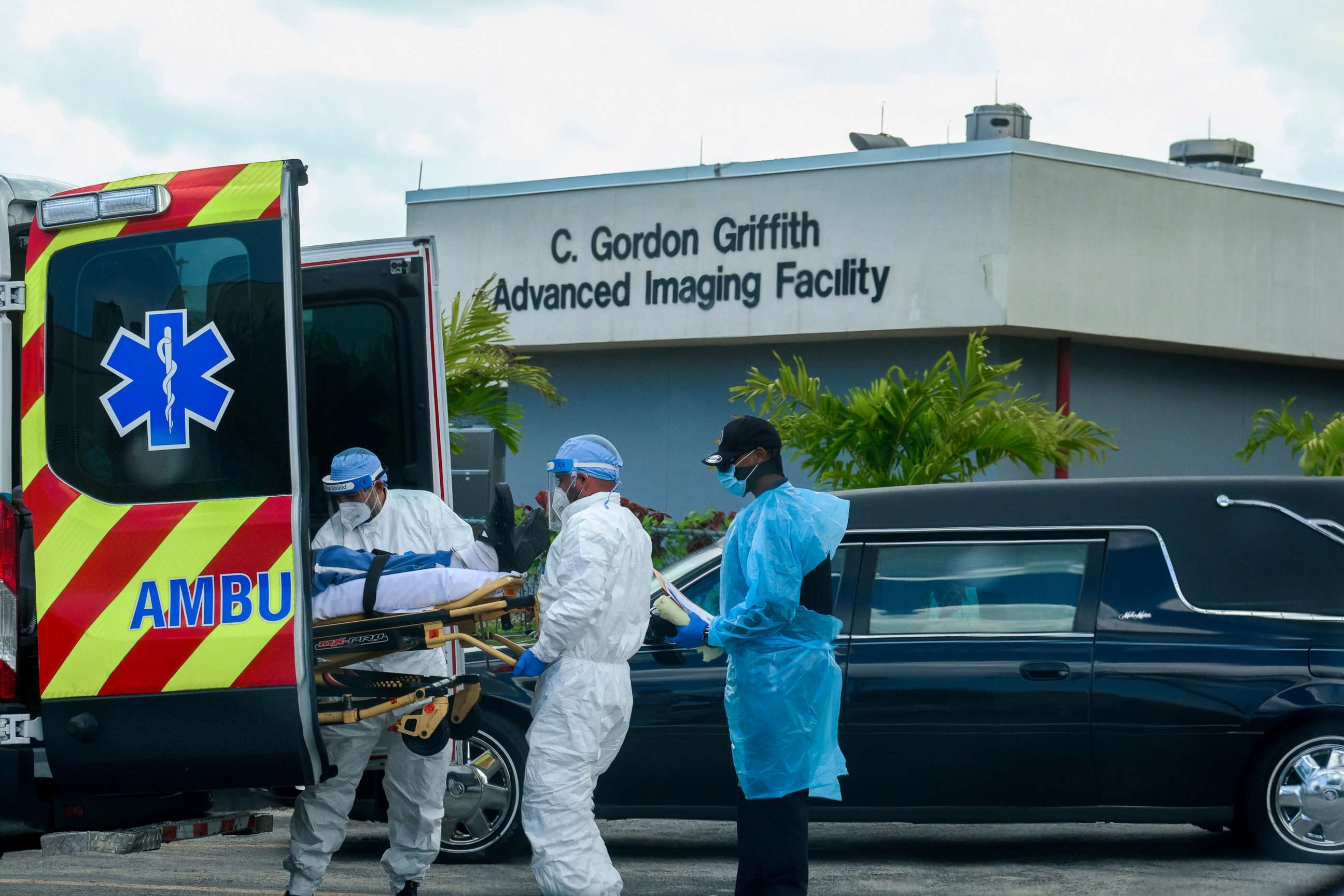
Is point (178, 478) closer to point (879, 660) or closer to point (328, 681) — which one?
point (328, 681)

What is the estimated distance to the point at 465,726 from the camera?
245 inches

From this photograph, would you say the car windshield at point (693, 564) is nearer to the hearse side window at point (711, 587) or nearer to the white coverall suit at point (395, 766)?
the hearse side window at point (711, 587)

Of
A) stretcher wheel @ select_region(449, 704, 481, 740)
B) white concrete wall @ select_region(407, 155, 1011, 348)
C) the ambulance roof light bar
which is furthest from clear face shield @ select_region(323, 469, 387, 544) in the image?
white concrete wall @ select_region(407, 155, 1011, 348)

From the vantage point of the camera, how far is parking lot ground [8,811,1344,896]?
24.3 ft

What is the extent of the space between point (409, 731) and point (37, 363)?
68.4 inches

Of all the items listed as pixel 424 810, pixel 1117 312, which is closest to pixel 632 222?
pixel 1117 312

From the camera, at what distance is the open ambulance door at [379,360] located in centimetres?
682

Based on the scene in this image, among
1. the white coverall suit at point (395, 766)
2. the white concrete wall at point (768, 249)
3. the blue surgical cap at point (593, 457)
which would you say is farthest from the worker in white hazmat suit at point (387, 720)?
the white concrete wall at point (768, 249)

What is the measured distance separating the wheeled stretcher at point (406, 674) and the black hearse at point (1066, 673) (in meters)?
1.80

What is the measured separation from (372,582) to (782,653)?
4.74 ft

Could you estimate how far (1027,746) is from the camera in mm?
7598

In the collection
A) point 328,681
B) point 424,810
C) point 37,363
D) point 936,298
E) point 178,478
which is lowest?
point 424,810

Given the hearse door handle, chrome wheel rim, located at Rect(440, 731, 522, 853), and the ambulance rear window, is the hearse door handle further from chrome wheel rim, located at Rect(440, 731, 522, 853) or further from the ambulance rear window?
the ambulance rear window

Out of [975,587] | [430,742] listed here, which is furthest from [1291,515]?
[430,742]
